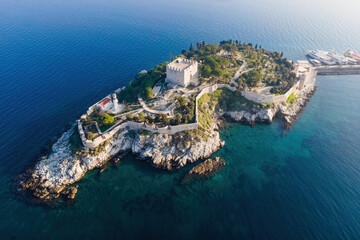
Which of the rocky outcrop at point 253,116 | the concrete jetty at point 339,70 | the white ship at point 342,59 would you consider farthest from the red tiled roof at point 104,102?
the white ship at point 342,59

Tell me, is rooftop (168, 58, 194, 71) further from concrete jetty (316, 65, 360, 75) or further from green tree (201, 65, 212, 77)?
concrete jetty (316, 65, 360, 75)

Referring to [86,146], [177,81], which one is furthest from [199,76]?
[86,146]

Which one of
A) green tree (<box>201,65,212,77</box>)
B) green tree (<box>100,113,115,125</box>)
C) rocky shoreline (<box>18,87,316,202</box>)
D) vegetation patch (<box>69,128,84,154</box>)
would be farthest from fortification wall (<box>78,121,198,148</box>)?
green tree (<box>201,65,212,77</box>)

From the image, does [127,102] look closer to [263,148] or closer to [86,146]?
[86,146]

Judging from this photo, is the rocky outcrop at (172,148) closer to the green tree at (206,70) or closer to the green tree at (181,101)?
the green tree at (181,101)

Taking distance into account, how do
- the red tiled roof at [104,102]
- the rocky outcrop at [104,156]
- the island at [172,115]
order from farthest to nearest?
the red tiled roof at [104,102] → the island at [172,115] → the rocky outcrop at [104,156]

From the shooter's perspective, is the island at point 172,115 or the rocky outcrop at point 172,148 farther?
the rocky outcrop at point 172,148

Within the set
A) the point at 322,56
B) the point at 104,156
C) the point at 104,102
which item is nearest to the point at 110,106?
the point at 104,102

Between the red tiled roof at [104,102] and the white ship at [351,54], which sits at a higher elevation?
the red tiled roof at [104,102]
